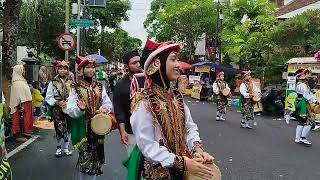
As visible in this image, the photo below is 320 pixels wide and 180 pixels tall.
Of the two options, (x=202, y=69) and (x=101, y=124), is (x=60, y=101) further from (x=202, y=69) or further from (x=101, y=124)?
(x=202, y=69)

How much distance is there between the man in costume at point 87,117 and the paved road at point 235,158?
5.27 ft

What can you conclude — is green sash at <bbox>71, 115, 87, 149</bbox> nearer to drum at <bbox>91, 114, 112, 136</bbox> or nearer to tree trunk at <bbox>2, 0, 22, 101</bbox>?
drum at <bbox>91, 114, 112, 136</bbox>

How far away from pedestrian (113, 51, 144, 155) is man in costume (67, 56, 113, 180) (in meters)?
0.32

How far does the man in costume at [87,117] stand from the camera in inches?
231

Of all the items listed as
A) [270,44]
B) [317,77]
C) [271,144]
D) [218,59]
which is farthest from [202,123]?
[218,59]

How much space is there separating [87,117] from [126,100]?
2.26 ft

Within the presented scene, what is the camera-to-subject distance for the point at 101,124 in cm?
580

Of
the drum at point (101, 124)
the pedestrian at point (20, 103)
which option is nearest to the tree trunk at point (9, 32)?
the pedestrian at point (20, 103)

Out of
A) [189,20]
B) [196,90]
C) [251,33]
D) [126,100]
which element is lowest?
[196,90]

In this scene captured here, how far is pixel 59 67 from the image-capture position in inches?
368

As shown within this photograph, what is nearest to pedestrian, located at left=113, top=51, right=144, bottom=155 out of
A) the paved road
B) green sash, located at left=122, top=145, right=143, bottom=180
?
green sash, located at left=122, top=145, right=143, bottom=180

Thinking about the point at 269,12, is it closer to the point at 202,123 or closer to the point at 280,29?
the point at 280,29

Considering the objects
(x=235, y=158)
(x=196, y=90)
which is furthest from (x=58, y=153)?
(x=196, y=90)

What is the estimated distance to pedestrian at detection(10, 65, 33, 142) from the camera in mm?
10586
